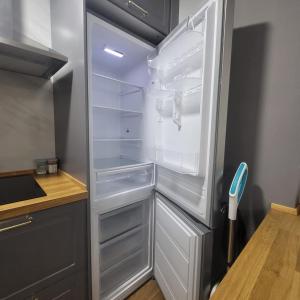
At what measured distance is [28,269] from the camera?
2.65 ft

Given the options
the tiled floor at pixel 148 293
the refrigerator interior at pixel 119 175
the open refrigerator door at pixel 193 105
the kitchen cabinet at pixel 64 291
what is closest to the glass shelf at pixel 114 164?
the refrigerator interior at pixel 119 175

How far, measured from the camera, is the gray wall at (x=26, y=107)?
1189 millimetres

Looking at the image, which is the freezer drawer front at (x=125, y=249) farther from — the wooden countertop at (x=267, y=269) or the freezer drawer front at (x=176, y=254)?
the wooden countertop at (x=267, y=269)

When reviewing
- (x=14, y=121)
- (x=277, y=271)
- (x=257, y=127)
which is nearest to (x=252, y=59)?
(x=257, y=127)

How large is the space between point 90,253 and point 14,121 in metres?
1.05

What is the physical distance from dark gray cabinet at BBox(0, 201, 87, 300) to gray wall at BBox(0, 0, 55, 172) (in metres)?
0.69

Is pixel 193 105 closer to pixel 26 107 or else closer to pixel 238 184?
pixel 238 184

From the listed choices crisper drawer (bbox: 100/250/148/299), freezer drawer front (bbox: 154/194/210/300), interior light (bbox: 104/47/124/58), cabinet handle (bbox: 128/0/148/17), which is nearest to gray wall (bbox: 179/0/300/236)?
freezer drawer front (bbox: 154/194/210/300)

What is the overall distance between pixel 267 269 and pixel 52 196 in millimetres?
926

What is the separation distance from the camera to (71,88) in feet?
3.52

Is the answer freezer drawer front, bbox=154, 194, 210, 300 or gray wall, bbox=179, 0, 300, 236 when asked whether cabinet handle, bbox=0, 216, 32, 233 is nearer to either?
freezer drawer front, bbox=154, 194, 210, 300

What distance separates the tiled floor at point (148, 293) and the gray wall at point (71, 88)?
108cm

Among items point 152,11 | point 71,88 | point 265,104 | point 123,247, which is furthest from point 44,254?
point 152,11

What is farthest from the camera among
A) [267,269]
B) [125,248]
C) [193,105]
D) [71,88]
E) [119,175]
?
[125,248]
